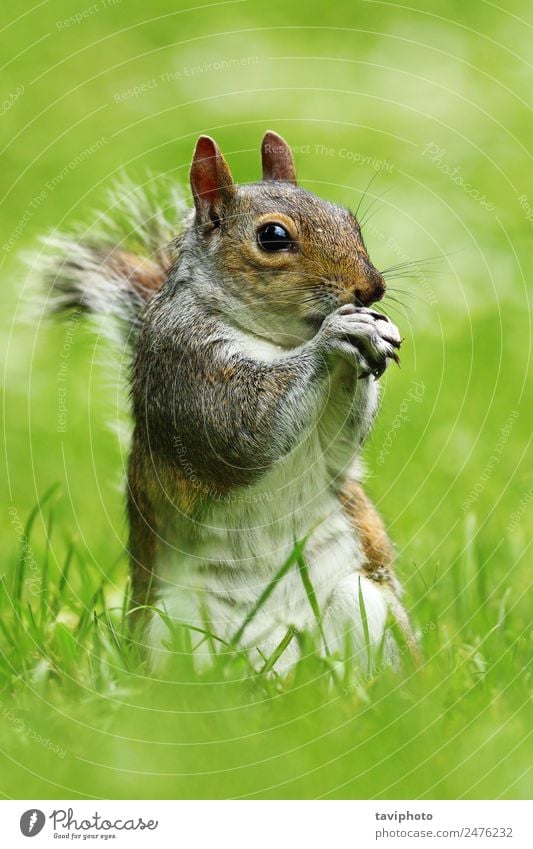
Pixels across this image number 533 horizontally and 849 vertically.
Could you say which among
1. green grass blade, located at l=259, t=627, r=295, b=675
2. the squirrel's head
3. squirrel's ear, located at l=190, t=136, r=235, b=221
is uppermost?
squirrel's ear, located at l=190, t=136, r=235, b=221

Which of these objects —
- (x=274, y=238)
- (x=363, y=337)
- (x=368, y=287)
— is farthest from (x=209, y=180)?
(x=363, y=337)

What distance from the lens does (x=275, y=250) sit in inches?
94.7

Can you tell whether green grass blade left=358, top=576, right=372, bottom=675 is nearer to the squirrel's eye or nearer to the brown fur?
the brown fur

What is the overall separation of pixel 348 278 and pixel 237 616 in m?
0.67

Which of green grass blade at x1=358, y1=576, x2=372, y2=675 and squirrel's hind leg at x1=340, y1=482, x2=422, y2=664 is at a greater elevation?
squirrel's hind leg at x1=340, y1=482, x2=422, y2=664

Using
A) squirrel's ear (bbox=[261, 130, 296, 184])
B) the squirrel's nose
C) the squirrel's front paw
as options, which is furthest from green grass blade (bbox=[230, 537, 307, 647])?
squirrel's ear (bbox=[261, 130, 296, 184])

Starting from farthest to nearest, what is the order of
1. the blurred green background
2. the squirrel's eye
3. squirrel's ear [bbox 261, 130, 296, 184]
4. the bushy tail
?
the bushy tail → squirrel's ear [bbox 261, 130, 296, 184] → the squirrel's eye → the blurred green background

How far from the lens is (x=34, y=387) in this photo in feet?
12.4

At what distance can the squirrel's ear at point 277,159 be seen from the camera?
2641 millimetres

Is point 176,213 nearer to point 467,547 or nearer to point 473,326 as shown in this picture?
point 467,547

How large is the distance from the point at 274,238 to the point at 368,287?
0.69 feet

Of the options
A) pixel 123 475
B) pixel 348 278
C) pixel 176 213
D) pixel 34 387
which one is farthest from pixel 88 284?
pixel 34 387

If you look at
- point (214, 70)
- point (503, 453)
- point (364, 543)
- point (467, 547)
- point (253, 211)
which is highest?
point (214, 70)

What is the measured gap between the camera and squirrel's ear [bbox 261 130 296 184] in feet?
8.66
